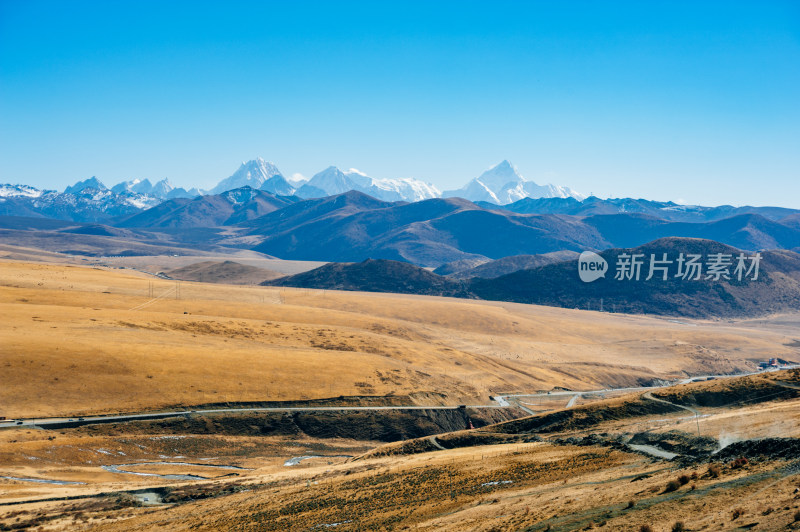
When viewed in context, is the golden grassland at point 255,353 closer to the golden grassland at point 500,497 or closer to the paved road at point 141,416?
the paved road at point 141,416

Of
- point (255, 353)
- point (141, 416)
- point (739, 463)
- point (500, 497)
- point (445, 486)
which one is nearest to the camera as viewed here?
point (739, 463)

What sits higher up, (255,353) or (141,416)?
(255,353)

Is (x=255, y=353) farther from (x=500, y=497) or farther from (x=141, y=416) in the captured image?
(x=500, y=497)

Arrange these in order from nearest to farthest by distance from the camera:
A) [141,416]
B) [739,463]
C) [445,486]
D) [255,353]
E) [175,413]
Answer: [739,463] < [445,486] < [141,416] < [175,413] < [255,353]

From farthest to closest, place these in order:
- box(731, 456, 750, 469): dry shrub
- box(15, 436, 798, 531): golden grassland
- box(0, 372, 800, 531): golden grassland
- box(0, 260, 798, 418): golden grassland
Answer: box(0, 260, 798, 418): golden grassland → box(731, 456, 750, 469): dry shrub → box(0, 372, 800, 531): golden grassland → box(15, 436, 798, 531): golden grassland

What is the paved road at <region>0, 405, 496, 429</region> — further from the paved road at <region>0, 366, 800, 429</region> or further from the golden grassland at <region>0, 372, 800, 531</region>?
the golden grassland at <region>0, 372, 800, 531</region>

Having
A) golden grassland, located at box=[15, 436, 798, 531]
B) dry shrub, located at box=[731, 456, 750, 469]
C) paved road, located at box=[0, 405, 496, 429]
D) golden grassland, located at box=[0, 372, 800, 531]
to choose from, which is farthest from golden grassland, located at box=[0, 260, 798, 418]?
dry shrub, located at box=[731, 456, 750, 469]

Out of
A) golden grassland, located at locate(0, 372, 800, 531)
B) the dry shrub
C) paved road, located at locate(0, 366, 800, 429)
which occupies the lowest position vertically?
paved road, located at locate(0, 366, 800, 429)

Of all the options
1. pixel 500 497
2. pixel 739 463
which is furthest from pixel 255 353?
pixel 739 463

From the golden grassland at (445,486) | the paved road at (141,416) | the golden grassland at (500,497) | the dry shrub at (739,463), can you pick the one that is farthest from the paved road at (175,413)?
the dry shrub at (739,463)
